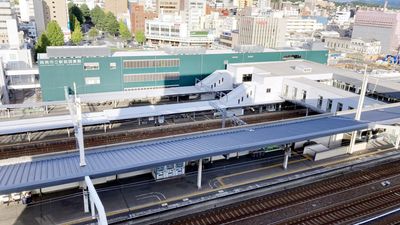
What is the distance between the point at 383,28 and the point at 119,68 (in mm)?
88897

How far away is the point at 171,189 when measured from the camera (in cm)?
1616

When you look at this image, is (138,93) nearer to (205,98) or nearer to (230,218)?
(205,98)

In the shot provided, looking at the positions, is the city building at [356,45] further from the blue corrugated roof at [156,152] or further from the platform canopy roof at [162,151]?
the blue corrugated roof at [156,152]

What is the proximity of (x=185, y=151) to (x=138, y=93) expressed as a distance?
1732 cm

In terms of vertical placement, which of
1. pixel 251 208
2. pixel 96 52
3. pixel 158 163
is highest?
pixel 96 52

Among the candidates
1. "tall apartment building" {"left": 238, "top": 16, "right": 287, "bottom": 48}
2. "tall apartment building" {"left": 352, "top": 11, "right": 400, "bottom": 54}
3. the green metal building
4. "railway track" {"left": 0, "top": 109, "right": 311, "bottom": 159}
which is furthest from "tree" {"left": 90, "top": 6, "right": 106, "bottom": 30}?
"railway track" {"left": 0, "top": 109, "right": 311, "bottom": 159}

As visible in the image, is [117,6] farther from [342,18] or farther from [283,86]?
[342,18]

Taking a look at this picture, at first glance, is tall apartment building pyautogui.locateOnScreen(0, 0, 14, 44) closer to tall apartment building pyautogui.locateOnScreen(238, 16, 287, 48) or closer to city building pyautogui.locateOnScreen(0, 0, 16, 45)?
city building pyautogui.locateOnScreen(0, 0, 16, 45)

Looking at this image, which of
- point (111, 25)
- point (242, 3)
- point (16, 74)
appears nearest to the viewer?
point (16, 74)

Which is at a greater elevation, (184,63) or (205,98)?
(184,63)

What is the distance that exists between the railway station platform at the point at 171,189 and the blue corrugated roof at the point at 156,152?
2.10 meters

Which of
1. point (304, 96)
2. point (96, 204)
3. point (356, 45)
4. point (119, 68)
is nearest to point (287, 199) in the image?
point (96, 204)

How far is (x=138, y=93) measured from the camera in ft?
103

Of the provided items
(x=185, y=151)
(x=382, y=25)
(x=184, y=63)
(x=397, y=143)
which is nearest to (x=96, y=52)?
(x=184, y=63)
